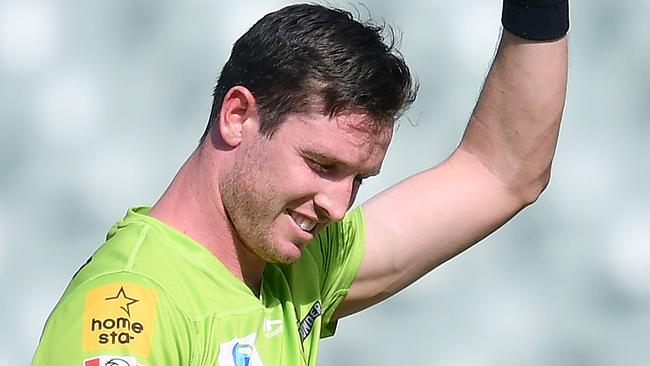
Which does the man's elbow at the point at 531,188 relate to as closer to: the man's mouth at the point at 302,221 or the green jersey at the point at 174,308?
the green jersey at the point at 174,308

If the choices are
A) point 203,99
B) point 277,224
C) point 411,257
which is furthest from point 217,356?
point 203,99

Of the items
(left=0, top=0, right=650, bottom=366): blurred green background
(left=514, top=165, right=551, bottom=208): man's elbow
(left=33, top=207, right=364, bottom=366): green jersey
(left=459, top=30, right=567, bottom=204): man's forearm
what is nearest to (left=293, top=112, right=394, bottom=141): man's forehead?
(left=33, top=207, right=364, bottom=366): green jersey

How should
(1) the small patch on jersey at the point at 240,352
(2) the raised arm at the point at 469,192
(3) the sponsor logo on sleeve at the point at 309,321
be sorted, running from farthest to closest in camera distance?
(2) the raised arm at the point at 469,192, (3) the sponsor logo on sleeve at the point at 309,321, (1) the small patch on jersey at the point at 240,352

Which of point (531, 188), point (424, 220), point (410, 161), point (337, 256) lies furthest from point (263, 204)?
point (410, 161)

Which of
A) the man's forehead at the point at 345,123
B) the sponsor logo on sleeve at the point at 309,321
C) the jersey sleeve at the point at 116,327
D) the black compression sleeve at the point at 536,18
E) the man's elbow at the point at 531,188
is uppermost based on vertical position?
the black compression sleeve at the point at 536,18

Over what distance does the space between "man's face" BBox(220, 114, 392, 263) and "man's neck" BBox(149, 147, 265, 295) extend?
20mm

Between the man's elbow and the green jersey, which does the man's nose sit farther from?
the man's elbow

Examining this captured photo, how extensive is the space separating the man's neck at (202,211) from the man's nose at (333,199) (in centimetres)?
14

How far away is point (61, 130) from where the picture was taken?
3.00 meters

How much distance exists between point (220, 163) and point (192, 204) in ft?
0.21

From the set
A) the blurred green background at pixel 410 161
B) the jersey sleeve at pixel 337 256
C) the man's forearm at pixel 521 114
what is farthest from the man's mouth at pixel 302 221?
the blurred green background at pixel 410 161

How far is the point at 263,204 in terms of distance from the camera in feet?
5.79

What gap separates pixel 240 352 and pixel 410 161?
4.66 feet

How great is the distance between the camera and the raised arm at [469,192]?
6.72ft
